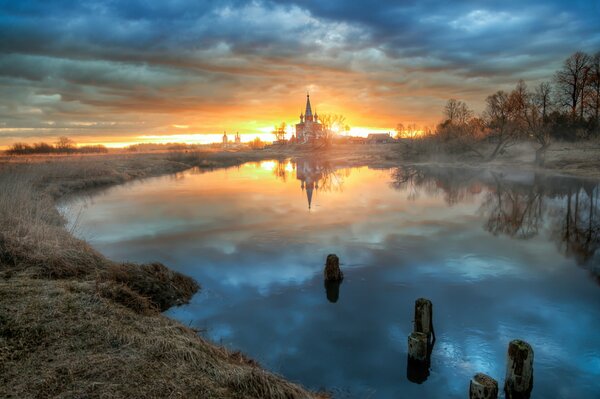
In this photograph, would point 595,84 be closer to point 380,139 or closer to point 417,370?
point 417,370

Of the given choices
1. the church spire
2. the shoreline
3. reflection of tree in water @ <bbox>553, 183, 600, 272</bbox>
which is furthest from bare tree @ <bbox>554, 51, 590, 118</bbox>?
the church spire

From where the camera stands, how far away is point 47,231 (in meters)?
13.2

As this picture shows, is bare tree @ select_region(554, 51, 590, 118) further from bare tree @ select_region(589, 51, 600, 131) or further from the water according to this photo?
the water

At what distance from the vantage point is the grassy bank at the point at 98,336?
225 inches

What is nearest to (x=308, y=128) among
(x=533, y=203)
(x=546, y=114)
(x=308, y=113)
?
(x=308, y=113)

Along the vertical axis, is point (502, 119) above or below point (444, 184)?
above

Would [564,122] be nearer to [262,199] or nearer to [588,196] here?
[588,196]

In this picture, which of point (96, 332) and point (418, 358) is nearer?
point (96, 332)

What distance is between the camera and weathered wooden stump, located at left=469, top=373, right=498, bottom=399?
20.4ft

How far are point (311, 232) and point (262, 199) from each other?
1167 centimetres

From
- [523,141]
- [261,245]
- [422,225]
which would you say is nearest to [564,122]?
[523,141]

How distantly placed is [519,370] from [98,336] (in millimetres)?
7685

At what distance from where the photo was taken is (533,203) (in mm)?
27328

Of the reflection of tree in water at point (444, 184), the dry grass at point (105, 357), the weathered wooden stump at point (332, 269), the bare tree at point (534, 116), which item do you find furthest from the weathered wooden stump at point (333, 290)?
the bare tree at point (534, 116)
